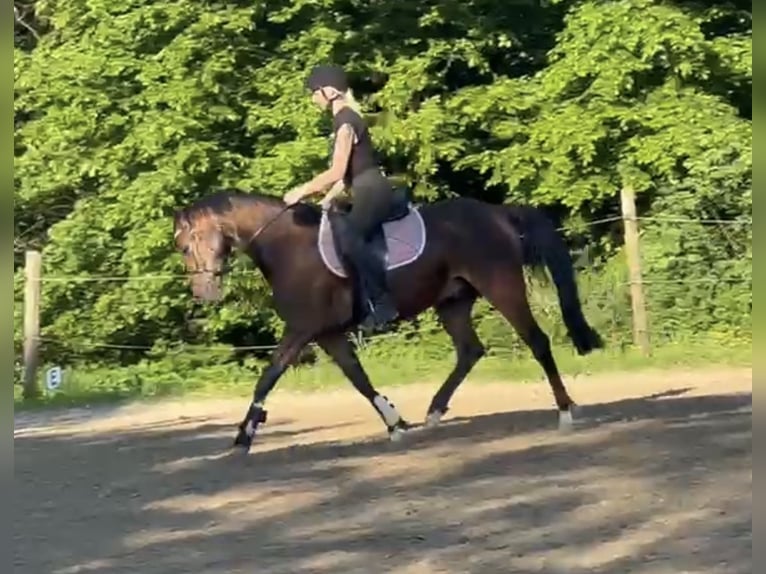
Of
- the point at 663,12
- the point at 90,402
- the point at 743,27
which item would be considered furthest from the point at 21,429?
the point at 743,27

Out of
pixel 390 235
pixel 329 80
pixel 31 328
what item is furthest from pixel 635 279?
pixel 329 80

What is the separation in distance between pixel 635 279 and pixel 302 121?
4816 mm

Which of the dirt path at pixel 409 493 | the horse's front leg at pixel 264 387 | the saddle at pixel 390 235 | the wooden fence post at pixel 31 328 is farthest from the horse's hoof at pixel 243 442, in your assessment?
the wooden fence post at pixel 31 328

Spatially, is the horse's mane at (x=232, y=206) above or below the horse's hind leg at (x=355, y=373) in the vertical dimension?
above

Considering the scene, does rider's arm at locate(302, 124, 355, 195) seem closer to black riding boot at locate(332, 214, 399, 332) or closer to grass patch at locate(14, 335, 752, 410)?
black riding boot at locate(332, 214, 399, 332)

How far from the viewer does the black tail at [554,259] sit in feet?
33.1

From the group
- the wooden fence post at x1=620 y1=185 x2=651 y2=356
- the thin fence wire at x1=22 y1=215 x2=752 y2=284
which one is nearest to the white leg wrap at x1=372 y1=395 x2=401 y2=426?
the wooden fence post at x1=620 y1=185 x2=651 y2=356

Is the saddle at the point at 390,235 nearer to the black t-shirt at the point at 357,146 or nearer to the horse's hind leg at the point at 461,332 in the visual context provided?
the black t-shirt at the point at 357,146

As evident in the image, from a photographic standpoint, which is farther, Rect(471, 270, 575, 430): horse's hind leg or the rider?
Rect(471, 270, 575, 430): horse's hind leg

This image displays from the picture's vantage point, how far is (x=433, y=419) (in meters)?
10.0

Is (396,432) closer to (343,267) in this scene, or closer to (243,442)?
(243,442)

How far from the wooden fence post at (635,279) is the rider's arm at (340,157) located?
6.17 metres

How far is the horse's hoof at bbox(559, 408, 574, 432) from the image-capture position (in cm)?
962

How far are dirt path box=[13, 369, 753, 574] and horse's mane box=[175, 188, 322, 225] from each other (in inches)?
54.7
